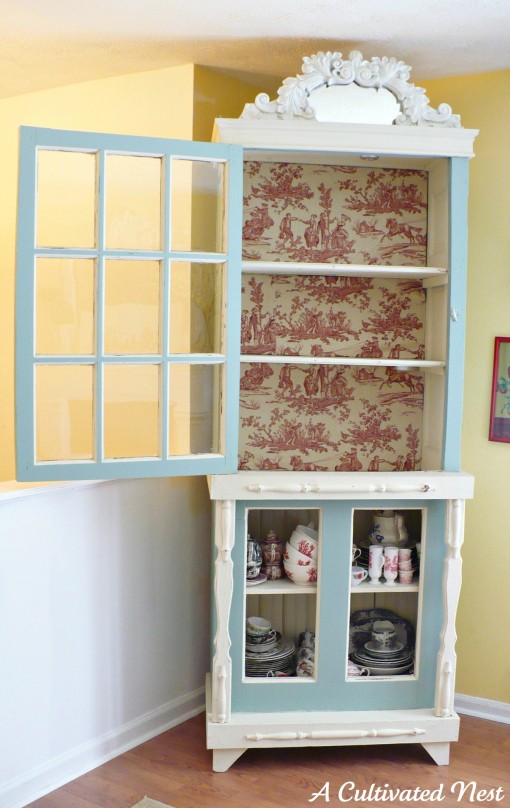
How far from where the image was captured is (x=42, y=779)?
8.32ft

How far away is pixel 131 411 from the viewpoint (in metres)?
2.47

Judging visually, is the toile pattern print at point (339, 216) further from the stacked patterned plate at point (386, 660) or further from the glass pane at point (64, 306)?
the stacked patterned plate at point (386, 660)

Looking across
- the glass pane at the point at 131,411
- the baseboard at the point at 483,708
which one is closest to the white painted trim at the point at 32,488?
the glass pane at the point at 131,411

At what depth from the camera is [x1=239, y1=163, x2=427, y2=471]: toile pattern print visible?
290cm

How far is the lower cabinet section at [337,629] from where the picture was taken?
2.67m

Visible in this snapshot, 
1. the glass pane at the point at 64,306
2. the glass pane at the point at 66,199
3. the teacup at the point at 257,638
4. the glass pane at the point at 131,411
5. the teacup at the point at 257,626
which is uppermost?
the glass pane at the point at 66,199

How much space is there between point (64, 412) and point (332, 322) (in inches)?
42.1

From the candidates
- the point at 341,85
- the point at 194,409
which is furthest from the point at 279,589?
the point at 341,85

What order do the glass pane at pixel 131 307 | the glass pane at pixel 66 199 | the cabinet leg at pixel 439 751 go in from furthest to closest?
the cabinet leg at pixel 439 751 → the glass pane at pixel 131 307 → the glass pane at pixel 66 199

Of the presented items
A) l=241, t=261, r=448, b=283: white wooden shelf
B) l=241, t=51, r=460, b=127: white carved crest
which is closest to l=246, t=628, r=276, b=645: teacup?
l=241, t=261, r=448, b=283: white wooden shelf

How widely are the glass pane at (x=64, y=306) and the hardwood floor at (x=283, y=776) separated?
4.59 ft

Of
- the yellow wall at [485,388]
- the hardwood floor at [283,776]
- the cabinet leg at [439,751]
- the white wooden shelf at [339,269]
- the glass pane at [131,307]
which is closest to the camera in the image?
the glass pane at [131,307]

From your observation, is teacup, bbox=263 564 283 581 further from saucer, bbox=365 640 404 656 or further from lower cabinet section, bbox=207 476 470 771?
saucer, bbox=365 640 404 656

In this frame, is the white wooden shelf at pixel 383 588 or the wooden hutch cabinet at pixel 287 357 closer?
the wooden hutch cabinet at pixel 287 357
